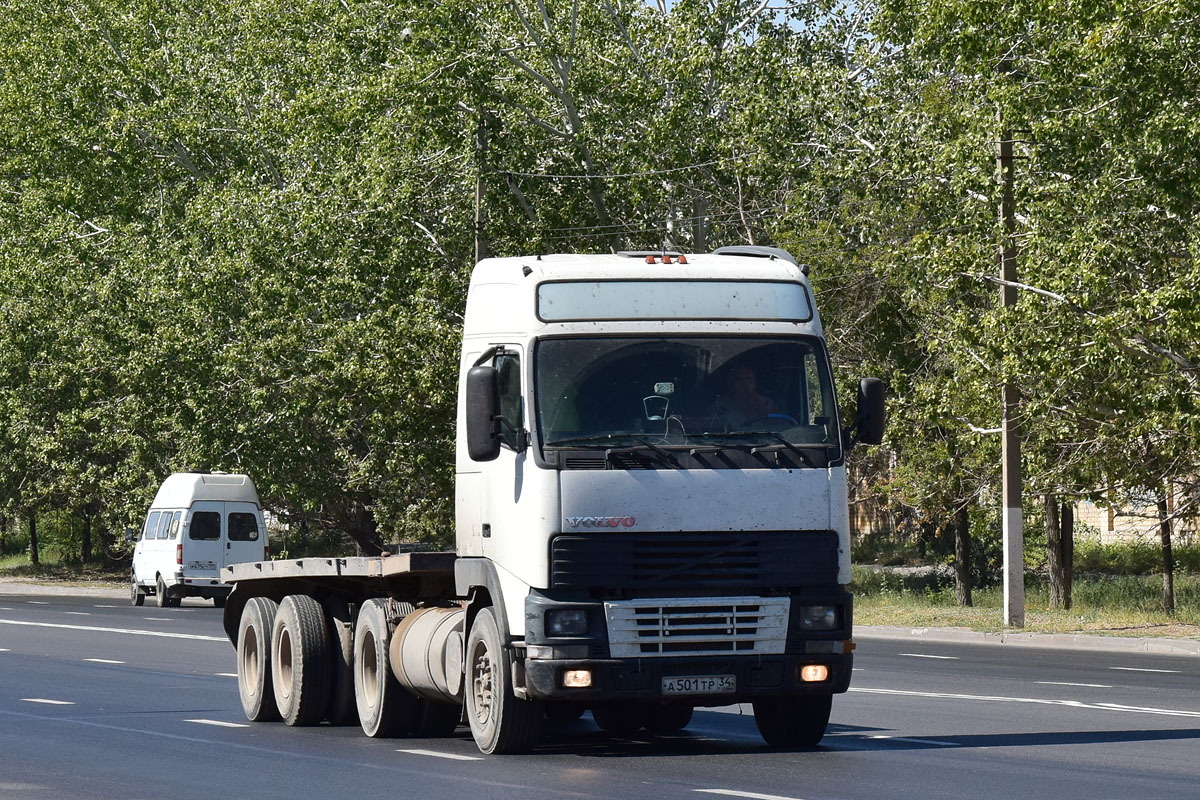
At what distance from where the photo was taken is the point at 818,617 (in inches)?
472

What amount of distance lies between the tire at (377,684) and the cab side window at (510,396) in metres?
2.54

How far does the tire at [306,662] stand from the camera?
14672mm

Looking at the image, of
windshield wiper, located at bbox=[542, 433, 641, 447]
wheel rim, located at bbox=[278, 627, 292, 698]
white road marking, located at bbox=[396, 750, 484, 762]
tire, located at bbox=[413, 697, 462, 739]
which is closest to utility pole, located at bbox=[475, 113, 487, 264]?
wheel rim, located at bbox=[278, 627, 292, 698]

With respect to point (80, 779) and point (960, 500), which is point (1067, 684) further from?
point (960, 500)

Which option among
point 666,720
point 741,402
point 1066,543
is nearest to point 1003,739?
point 666,720

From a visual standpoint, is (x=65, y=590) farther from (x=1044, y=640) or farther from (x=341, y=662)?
(x=341, y=662)

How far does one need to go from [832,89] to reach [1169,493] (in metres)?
8.95

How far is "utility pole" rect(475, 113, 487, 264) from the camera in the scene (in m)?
36.8

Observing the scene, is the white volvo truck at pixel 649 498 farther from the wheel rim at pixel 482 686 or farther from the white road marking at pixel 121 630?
the white road marking at pixel 121 630

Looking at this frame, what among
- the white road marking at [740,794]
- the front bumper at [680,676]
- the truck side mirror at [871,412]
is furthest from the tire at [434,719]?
the white road marking at [740,794]

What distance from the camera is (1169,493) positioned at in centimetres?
3186

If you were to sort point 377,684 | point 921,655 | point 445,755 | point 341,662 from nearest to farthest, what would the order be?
point 445,755 < point 377,684 < point 341,662 < point 921,655

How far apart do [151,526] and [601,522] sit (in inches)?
1220

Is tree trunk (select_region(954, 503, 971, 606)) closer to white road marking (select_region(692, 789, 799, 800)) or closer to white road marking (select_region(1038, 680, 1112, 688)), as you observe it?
white road marking (select_region(1038, 680, 1112, 688))
